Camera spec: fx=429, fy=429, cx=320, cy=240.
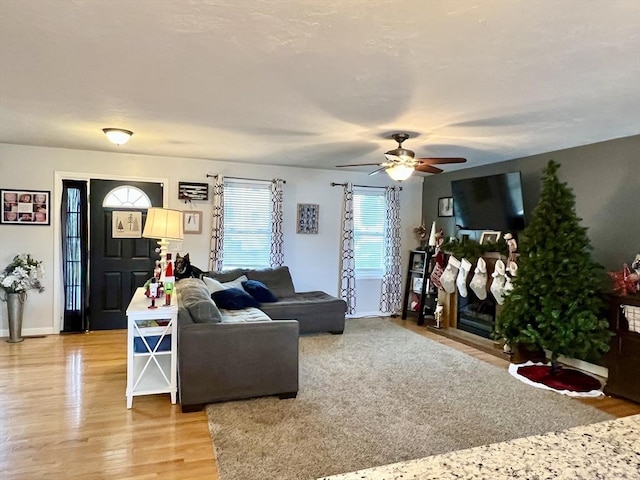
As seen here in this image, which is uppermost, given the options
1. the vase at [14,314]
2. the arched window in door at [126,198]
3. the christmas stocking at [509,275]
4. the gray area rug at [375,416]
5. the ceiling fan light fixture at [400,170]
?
the ceiling fan light fixture at [400,170]

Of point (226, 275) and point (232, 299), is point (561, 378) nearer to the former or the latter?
point (232, 299)

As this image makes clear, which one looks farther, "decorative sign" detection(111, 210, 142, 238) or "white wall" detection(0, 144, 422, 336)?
"decorative sign" detection(111, 210, 142, 238)

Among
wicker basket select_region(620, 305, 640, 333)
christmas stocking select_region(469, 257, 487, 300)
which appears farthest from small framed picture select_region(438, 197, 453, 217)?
wicker basket select_region(620, 305, 640, 333)

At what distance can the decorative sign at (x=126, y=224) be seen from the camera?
5.67 meters

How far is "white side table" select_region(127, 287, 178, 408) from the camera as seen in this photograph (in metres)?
3.27

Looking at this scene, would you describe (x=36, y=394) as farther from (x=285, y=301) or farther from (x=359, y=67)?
(x=359, y=67)

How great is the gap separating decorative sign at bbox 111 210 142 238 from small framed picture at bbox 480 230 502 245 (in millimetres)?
4594

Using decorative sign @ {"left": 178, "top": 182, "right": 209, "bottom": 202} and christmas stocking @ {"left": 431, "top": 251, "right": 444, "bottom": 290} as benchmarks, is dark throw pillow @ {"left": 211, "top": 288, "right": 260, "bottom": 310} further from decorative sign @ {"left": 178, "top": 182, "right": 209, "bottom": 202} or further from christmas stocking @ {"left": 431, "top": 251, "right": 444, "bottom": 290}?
christmas stocking @ {"left": 431, "top": 251, "right": 444, "bottom": 290}

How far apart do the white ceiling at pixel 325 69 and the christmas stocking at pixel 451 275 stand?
2003 millimetres

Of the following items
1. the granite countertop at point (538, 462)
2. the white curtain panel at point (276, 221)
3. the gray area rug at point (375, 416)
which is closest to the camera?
the granite countertop at point (538, 462)

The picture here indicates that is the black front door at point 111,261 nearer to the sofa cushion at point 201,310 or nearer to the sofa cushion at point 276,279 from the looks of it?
the sofa cushion at point 276,279

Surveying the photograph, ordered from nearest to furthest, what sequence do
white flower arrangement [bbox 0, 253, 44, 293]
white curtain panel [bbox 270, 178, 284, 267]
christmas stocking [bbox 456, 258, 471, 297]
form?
1. white flower arrangement [bbox 0, 253, 44, 293]
2. christmas stocking [bbox 456, 258, 471, 297]
3. white curtain panel [bbox 270, 178, 284, 267]

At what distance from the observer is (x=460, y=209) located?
5.95 metres

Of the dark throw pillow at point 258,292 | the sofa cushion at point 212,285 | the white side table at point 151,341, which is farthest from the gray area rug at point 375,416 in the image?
the sofa cushion at point 212,285
